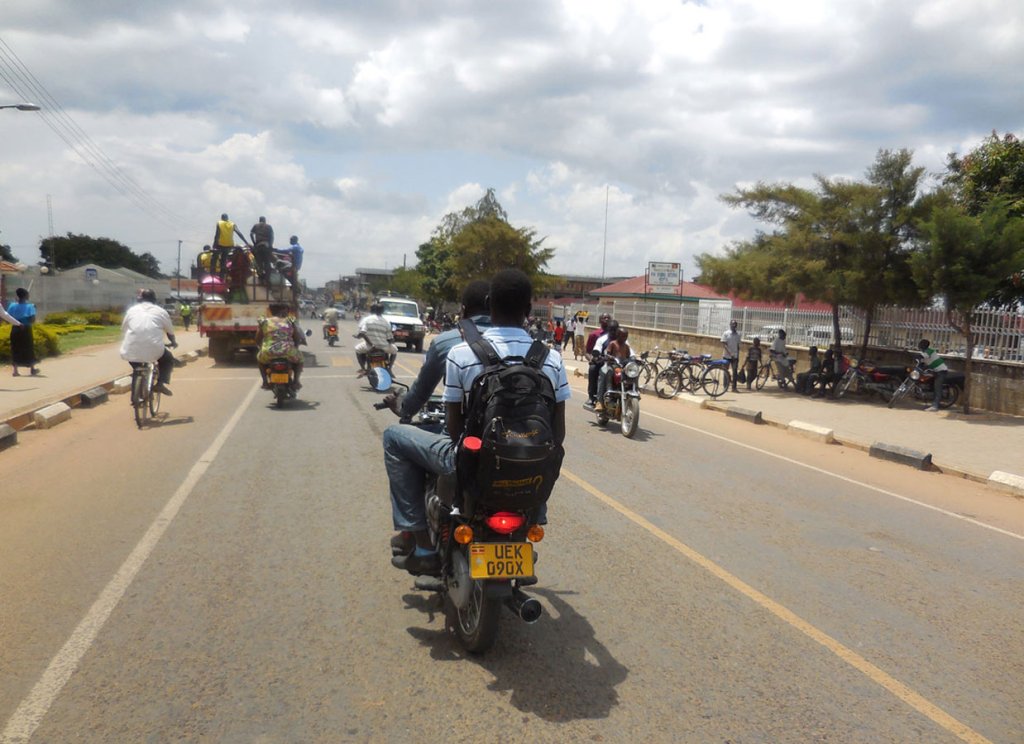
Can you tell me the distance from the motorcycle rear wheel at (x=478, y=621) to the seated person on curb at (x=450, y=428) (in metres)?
0.39

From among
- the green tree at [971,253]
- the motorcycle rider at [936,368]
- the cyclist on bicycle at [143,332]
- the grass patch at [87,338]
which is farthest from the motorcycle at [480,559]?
the grass patch at [87,338]

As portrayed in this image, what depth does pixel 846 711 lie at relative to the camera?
3.67 m

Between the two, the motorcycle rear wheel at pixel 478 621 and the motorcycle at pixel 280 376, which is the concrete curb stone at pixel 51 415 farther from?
the motorcycle rear wheel at pixel 478 621

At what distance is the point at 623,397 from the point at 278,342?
5.60 metres

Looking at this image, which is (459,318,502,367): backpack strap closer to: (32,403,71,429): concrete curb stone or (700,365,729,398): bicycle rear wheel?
(32,403,71,429): concrete curb stone

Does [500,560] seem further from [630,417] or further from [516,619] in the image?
[630,417]

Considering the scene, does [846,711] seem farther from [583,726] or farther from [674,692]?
[583,726]

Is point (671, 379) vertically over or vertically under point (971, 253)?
under

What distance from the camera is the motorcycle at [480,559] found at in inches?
151

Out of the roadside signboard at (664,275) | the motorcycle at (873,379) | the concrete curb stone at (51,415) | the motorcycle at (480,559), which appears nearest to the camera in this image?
the motorcycle at (480,559)

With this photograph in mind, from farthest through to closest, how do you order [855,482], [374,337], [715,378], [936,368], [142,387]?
[715,378]
[936,368]
[374,337]
[142,387]
[855,482]

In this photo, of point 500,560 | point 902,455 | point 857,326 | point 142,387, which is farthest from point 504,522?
point 857,326

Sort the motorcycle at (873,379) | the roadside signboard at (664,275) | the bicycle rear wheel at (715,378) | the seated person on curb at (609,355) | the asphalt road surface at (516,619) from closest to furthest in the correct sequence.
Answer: the asphalt road surface at (516,619) < the seated person on curb at (609,355) < the motorcycle at (873,379) < the bicycle rear wheel at (715,378) < the roadside signboard at (664,275)

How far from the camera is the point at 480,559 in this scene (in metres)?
3.82
